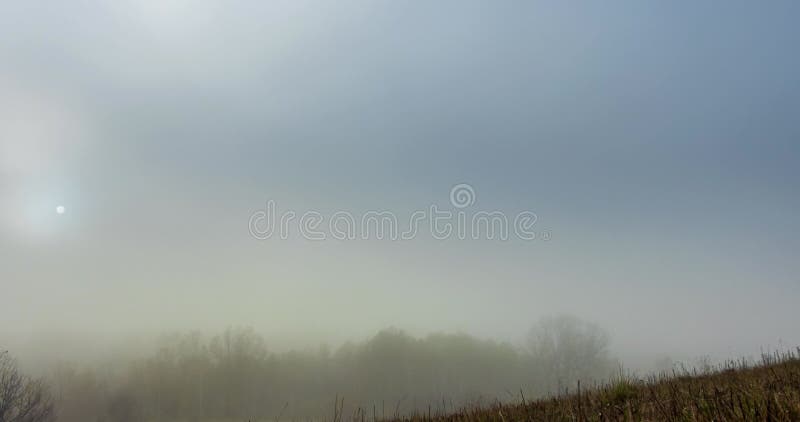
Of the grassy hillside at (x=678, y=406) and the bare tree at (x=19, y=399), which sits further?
the bare tree at (x=19, y=399)

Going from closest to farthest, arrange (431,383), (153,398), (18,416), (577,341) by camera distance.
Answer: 1. (18,416)
2. (577,341)
3. (153,398)
4. (431,383)

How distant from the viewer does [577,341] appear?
7794 centimetres

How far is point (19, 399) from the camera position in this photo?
50.1m

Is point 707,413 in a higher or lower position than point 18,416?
higher

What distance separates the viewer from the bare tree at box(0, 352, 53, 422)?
1906 inches

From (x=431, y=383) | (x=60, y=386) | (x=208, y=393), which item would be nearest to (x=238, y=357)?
(x=208, y=393)

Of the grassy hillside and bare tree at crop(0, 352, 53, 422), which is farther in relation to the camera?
bare tree at crop(0, 352, 53, 422)

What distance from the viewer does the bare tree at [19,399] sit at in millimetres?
48406

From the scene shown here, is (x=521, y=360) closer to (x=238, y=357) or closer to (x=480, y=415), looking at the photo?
(x=238, y=357)

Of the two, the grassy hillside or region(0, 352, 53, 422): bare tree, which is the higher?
the grassy hillside

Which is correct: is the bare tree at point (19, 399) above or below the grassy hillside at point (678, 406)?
below

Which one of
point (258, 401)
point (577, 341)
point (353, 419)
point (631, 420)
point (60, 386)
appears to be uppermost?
point (631, 420)

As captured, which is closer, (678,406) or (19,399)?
(678,406)

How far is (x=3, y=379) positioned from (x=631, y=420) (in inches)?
2646
